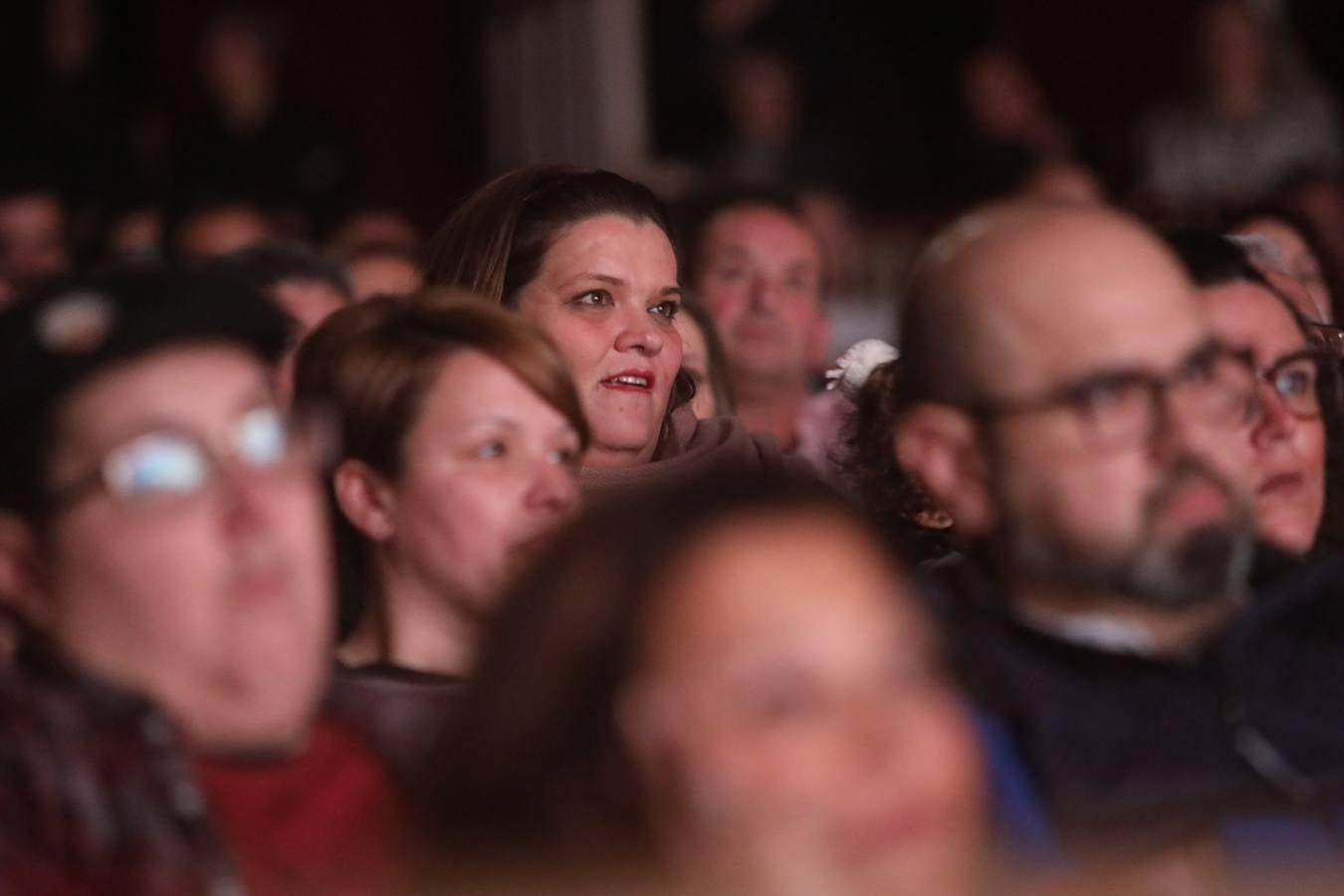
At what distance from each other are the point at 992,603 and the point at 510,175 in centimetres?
123

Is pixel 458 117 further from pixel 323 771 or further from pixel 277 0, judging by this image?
pixel 323 771

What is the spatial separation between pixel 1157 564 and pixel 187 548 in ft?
2.72

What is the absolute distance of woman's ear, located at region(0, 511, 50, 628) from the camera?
5.56 ft

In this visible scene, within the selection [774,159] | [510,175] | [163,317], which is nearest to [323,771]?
[163,317]

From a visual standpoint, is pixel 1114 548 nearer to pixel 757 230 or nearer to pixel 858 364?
pixel 858 364

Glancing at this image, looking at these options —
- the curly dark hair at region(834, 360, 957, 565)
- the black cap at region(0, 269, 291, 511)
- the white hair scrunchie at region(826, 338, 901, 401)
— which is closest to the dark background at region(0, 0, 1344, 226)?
the white hair scrunchie at region(826, 338, 901, 401)

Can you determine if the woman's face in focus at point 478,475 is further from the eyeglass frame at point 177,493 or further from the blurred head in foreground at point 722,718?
the blurred head in foreground at point 722,718

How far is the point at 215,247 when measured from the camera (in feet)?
17.2

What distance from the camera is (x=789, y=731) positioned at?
1.40m

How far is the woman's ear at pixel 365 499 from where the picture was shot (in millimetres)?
2336

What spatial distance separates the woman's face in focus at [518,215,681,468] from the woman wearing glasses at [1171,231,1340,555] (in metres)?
0.72

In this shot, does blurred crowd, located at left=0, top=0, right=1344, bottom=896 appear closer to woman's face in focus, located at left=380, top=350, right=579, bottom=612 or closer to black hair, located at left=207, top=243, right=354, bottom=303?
woman's face in focus, located at left=380, top=350, right=579, bottom=612

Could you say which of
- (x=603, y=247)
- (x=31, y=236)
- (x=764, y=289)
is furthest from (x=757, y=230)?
(x=31, y=236)

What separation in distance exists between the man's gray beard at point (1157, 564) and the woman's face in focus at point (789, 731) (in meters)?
0.53
